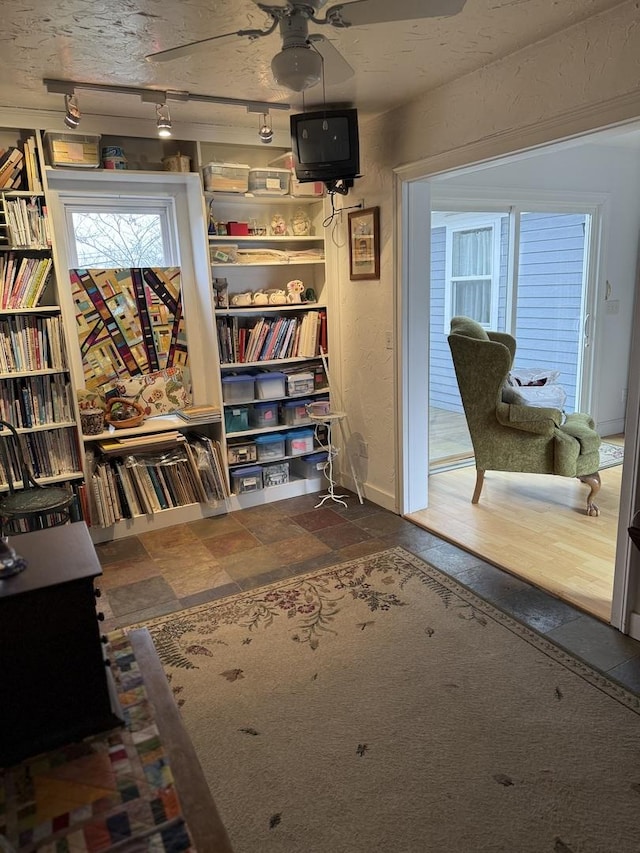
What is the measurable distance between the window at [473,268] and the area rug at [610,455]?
1.42m

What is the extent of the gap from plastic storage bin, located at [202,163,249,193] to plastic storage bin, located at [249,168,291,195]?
9cm

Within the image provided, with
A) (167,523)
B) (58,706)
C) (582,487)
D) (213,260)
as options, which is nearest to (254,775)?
(58,706)

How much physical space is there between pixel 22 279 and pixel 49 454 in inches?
39.2

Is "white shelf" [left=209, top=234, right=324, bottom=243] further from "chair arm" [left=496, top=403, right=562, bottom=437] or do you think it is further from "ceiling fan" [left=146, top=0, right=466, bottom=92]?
"ceiling fan" [left=146, top=0, right=466, bottom=92]

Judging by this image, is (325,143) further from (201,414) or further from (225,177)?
(201,414)

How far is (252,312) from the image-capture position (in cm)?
418

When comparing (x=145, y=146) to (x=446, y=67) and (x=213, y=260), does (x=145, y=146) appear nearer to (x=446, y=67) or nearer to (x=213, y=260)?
(x=213, y=260)

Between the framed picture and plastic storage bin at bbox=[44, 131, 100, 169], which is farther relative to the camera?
the framed picture

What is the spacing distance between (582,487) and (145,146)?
12.3ft

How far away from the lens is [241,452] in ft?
13.4

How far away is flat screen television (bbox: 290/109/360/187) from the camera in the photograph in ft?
10.3

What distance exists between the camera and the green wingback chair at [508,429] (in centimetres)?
367

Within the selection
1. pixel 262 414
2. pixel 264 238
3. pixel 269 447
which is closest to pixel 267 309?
pixel 264 238

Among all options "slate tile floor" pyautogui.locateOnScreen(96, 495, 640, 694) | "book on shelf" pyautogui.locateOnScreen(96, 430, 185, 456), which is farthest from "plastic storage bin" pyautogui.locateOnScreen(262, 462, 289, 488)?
"book on shelf" pyautogui.locateOnScreen(96, 430, 185, 456)
